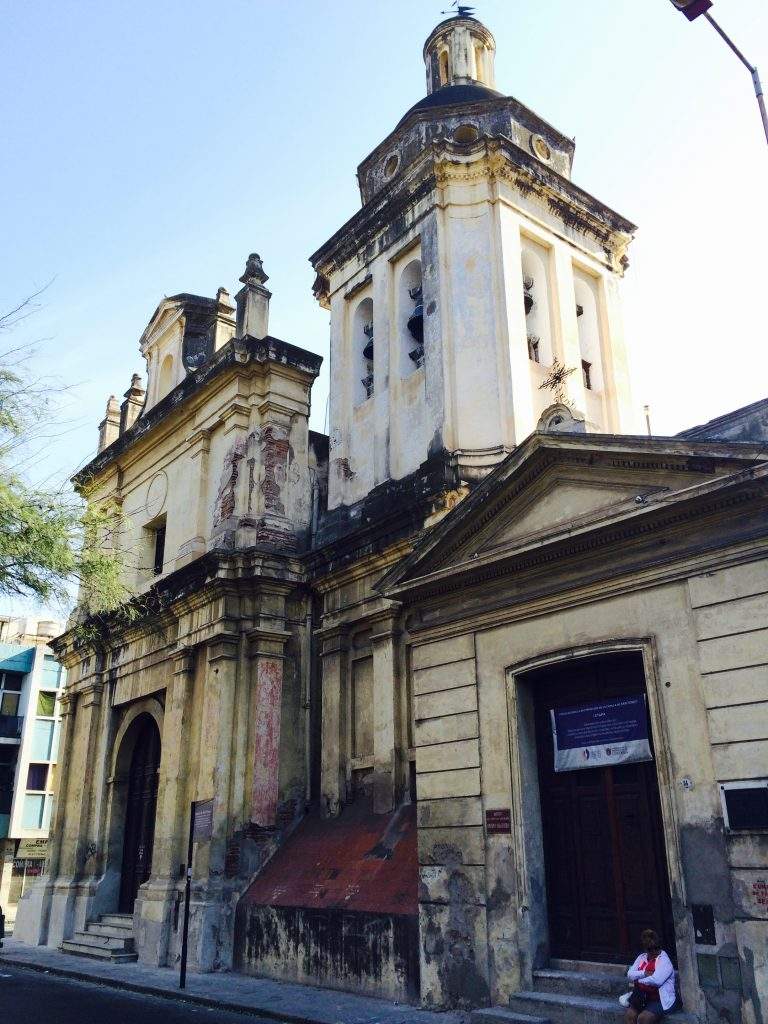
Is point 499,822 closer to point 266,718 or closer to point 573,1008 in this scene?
point 573,1008

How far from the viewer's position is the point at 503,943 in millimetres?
10328

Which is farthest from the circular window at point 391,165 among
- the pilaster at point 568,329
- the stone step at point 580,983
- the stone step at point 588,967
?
the stone step at point 580,983

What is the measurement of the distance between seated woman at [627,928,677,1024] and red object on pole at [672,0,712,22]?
9063mm

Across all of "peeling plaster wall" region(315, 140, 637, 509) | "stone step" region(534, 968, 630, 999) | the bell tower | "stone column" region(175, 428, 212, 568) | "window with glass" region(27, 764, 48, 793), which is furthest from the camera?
"window with glass" region(27, 764, 48, 793)

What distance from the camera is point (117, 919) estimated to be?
61.2 ft

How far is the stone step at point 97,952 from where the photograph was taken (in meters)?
16.6

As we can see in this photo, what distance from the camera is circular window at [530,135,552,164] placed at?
19.3m

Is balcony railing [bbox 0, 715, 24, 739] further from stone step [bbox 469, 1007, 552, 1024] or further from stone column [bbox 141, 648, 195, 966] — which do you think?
stone step [bbox 469, 1007, 552, 1024]

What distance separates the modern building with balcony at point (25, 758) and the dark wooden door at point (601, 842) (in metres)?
29.5

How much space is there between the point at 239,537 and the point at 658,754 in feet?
34.9

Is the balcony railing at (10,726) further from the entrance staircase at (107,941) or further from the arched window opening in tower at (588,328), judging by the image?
the arched window opening in tower at (588,328)

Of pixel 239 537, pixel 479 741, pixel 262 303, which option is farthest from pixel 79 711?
pixel 479 741

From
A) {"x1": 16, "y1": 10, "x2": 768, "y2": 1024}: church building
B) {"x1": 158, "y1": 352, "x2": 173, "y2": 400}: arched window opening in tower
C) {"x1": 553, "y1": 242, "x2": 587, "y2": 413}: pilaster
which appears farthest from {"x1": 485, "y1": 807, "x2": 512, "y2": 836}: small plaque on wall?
{"x1": 158, "y1": 352, "x2": 173, "y2": 400}: arched window opening in tower

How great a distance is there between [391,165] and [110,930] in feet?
56.5
